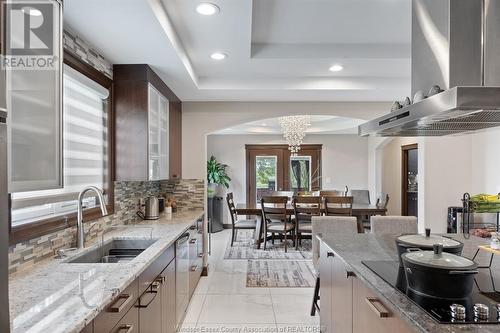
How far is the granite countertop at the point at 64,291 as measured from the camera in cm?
117

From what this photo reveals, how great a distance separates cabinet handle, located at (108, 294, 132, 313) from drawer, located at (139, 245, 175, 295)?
0.82 feet

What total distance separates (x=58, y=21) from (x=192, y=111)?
3.20 metres

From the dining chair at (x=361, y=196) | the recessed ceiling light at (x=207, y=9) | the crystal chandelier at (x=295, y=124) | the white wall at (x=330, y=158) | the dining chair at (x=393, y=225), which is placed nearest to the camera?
the recessed ceiling light at (x=207, y=9)

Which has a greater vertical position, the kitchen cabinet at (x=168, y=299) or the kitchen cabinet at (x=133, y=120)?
the kitchen cabinet at (x=133, y=120)

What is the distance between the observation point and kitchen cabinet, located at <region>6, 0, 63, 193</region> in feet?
4.08

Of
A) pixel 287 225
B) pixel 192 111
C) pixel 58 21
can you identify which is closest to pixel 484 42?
pixel 58 21

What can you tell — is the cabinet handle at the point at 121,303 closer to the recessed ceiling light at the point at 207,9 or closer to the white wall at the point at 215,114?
the recessed ceiling light at the point at 207,9

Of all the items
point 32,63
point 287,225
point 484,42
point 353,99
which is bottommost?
point 287,225

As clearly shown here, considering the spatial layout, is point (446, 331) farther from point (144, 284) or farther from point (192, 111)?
point (192, 111)

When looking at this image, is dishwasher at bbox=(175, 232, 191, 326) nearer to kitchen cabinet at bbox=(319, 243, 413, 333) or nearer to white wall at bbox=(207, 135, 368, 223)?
kitchen cabinet at bbox=(319, 243, 413, 333)

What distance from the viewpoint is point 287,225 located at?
19.4ft

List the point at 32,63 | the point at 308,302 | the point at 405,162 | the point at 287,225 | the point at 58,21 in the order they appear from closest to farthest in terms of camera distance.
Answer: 1. the point at 32,63
2. the point at 58,21
3. the point at 308,302
4. the point at 287,225
5. the point at 405,162

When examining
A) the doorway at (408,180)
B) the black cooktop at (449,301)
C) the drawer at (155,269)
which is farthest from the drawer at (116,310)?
the doorway at (408,180)

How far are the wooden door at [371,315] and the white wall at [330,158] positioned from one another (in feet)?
22.5
